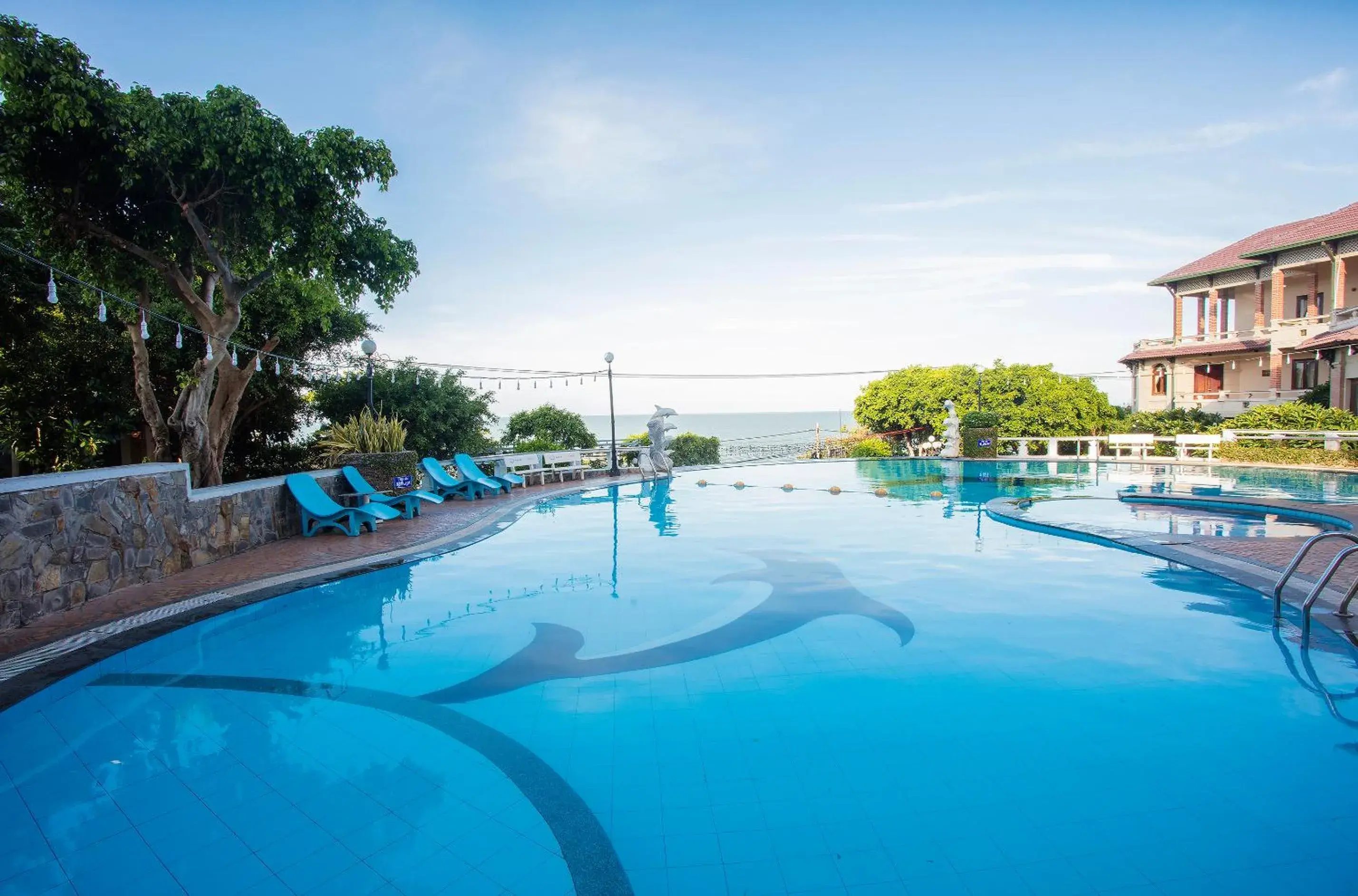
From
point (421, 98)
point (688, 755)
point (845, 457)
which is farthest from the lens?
point (845, 457)

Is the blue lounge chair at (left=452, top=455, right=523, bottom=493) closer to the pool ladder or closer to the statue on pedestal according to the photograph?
the pool ladder

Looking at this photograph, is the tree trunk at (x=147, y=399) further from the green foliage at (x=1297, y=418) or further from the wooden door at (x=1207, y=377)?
the wooden door at (x=1207, y=377)

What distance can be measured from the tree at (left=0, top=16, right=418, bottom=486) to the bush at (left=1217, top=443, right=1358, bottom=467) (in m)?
22.1

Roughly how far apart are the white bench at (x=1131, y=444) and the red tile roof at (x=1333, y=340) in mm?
4804

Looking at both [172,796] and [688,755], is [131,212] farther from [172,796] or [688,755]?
[688,755]

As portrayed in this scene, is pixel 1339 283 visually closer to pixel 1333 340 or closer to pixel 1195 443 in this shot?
pixel 1333 340

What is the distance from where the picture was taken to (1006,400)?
90.5ft

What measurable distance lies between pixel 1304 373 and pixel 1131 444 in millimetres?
7951

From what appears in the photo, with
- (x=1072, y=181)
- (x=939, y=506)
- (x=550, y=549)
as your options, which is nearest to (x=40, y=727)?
(x=550, y=549)

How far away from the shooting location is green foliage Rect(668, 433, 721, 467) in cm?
2369

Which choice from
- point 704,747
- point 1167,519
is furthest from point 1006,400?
point 704,747

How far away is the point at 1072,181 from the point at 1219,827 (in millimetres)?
21496

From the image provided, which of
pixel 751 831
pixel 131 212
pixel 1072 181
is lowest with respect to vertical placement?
pixel 751 831

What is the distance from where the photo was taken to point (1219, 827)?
3.20 meters
